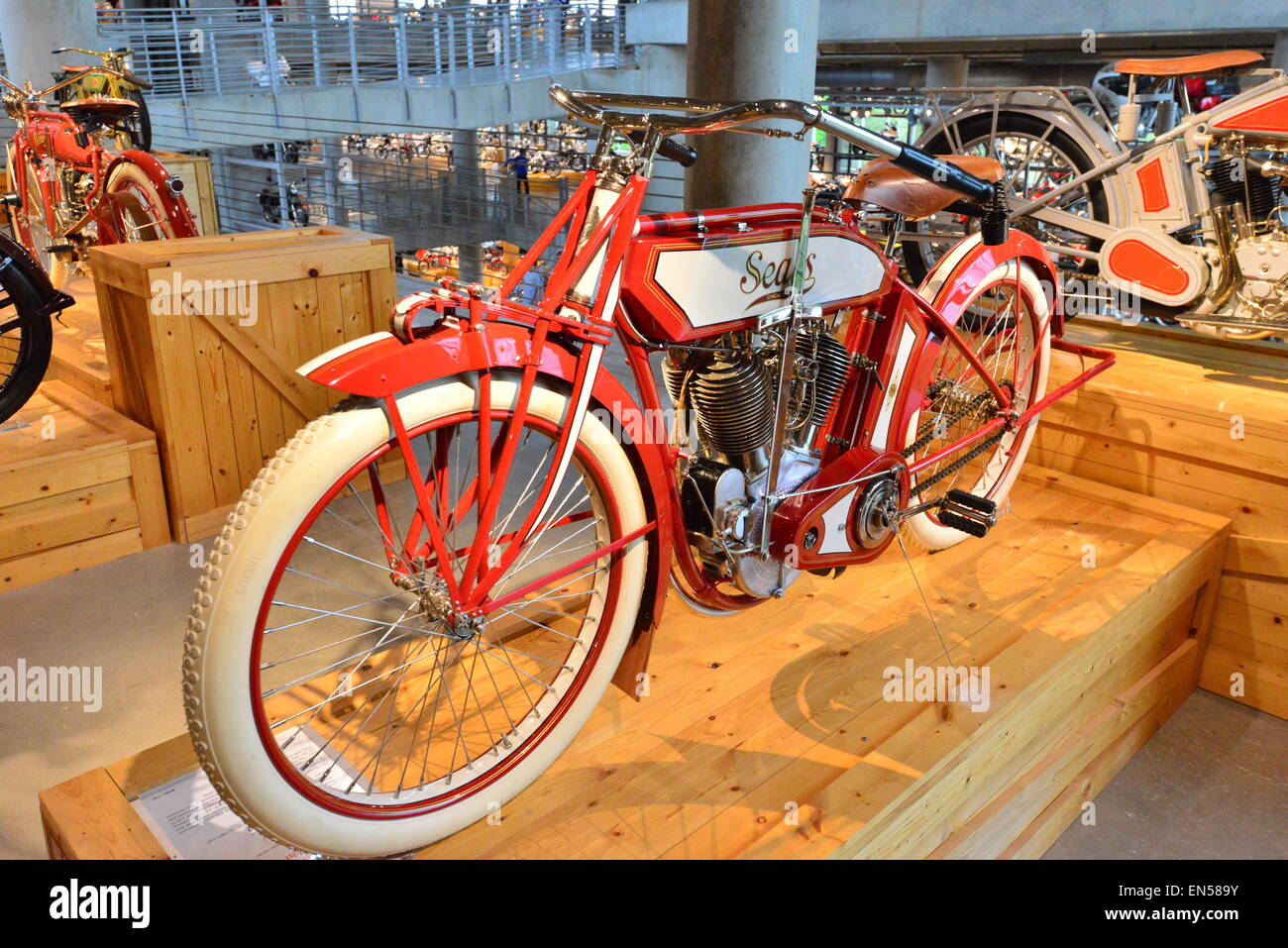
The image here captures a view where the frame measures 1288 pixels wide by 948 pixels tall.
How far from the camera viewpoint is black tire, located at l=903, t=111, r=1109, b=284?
3547 mm

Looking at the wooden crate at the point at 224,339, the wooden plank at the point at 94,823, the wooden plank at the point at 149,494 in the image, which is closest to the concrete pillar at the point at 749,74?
the wooden crate at the point at 224,339

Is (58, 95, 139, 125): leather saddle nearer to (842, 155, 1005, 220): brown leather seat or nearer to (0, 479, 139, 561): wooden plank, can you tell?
(0, 479, 139, 561): wooden plank

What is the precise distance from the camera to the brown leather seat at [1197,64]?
3242mm

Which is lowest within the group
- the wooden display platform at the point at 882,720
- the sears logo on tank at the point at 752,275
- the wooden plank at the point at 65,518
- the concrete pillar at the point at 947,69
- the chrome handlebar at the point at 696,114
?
→ the wooden plank at the point at 65,518

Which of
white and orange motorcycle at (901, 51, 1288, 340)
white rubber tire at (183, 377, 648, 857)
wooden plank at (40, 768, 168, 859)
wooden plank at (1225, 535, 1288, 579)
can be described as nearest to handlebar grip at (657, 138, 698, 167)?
white rubber tire at (183, 377, 648, 857)

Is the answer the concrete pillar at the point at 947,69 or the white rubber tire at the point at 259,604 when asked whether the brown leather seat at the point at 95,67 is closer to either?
the white rubber tire at the point at 259,604

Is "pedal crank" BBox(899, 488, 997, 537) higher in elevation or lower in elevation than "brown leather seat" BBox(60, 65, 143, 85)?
lower

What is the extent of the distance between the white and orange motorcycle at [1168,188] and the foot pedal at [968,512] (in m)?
1.17

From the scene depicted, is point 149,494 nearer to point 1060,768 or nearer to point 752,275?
point 752,275

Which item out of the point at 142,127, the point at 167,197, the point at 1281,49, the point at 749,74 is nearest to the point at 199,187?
the point at 142,127

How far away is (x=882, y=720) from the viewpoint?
1.90 m

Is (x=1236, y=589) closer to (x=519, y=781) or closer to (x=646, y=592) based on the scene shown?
(x=646, y=592)

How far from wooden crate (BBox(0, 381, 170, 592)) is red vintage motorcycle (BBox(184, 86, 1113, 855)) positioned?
1.51 metres
